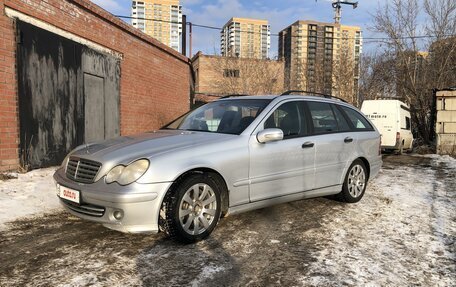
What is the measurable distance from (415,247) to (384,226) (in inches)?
28.0

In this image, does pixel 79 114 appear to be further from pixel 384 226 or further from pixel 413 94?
pixel 413 94

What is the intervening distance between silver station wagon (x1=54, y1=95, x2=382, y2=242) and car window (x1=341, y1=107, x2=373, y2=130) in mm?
172

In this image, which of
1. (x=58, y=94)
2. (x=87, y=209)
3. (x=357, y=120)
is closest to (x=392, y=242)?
(x=357, y=120)

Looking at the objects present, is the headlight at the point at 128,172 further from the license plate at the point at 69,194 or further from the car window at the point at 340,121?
the car window at the point at 340,121

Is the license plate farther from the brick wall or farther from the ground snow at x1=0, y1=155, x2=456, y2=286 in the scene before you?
the brick wall

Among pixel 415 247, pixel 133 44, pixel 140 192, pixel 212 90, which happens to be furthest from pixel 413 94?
pixel 212 90

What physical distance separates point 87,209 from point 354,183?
3857 millimetres

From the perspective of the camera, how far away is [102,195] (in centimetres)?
359

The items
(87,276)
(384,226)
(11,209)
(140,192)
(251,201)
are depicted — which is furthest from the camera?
(11,209)

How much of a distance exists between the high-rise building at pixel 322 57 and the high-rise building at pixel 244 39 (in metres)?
1.86

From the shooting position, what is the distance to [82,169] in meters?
3.92

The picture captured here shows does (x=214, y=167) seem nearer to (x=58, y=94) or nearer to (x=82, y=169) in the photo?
(x=82, y=169)

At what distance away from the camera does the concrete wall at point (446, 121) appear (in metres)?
13.8

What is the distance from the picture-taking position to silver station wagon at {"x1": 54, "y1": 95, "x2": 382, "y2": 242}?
3.63 meters
